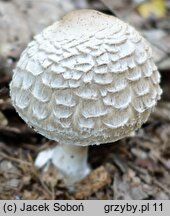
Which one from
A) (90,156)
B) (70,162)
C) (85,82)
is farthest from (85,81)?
(90,156)

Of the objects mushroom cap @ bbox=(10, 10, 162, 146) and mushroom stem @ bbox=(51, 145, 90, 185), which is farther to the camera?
mushroom stem @ bbox=(51, 145, 90, 185)


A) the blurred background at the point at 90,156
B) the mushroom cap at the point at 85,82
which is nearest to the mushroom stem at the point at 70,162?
the blurred background at the point at 90,156

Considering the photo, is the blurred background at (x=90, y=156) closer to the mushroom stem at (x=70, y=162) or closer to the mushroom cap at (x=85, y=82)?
the mushroom stem at (x=70, y=162)

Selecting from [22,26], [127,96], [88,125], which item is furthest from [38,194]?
[22,26]

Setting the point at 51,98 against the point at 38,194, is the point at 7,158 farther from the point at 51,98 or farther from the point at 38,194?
the point at 51,98

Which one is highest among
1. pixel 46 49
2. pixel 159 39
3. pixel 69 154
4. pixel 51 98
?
pixel 46 49

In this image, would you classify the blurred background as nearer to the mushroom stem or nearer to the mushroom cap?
the mushroom stem

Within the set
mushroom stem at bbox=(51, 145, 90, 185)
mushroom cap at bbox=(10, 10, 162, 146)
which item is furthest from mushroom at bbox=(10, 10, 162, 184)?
mushroom stem at bbox=(51, 145, 90, 185)

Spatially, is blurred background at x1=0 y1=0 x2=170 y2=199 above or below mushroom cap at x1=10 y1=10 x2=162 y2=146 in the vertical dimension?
below
